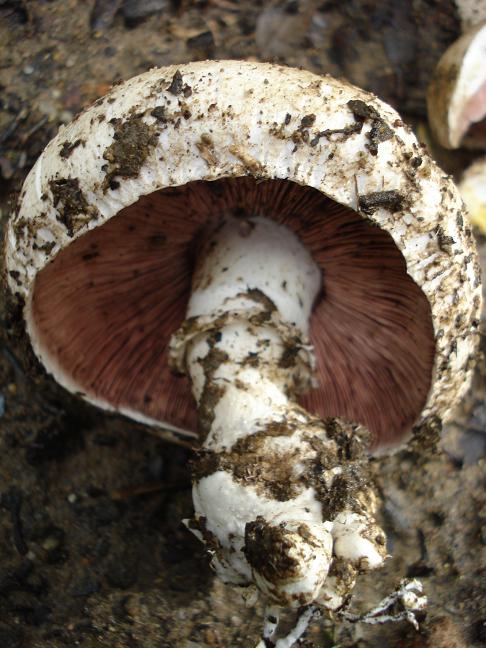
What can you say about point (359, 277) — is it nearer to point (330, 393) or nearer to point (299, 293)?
point (299, 293)

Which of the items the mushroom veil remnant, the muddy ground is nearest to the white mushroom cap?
the mushroom veil remnant

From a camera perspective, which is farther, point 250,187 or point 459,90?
point 459,90

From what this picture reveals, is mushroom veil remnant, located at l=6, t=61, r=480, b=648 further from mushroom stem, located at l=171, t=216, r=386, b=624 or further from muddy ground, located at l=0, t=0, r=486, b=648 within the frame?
muddy ground, located at l=0, t=0, r=486, b=648

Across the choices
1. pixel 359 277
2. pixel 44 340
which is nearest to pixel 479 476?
pixel 359 277

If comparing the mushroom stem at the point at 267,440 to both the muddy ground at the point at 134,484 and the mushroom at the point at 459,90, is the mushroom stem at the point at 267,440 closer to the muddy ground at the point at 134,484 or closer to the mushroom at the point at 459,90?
the muddy ground at the point at 134,484

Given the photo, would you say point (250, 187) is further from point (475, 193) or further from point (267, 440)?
point (475, 193)

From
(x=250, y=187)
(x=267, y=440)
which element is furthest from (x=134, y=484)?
(x=250, y=187)

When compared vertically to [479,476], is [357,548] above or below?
above
